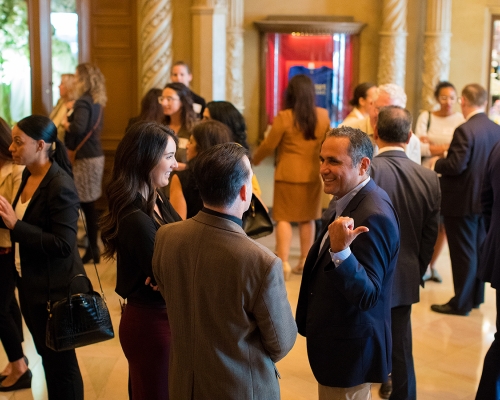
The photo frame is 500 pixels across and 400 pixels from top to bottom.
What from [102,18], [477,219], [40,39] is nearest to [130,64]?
[102,18]

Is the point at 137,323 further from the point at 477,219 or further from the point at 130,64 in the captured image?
the point at 130,64

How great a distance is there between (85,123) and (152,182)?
3990 millimetres

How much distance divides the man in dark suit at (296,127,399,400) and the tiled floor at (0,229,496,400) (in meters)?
1.54

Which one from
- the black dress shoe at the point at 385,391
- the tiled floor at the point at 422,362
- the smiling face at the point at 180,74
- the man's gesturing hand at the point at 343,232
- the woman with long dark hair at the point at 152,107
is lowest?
the tiled floor at the point at 422,362

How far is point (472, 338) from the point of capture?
5.17m

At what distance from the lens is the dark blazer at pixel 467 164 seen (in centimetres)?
546

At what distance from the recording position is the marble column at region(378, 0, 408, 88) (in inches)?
319

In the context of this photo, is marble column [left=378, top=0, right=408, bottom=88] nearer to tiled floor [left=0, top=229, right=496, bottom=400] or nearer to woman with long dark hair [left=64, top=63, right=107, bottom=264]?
tiled floor [left=0, top=229, right=496, bottom=400]

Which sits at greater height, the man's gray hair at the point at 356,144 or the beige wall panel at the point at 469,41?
the beige wall panel at the point at 469,41

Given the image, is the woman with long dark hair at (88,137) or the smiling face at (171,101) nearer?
the smiling face at (171,101)

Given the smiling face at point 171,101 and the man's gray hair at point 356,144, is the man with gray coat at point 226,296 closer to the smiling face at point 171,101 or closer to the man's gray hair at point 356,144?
the man's gray hair at point 356,144

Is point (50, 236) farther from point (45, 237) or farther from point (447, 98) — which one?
point (447, 98)

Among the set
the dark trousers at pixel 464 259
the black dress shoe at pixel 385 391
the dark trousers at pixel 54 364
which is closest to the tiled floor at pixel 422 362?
the black dress shoe at pixel 385 391

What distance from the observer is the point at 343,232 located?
242cm
